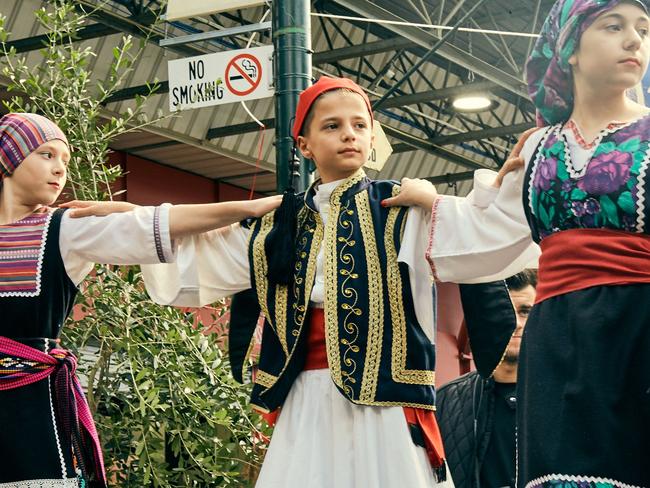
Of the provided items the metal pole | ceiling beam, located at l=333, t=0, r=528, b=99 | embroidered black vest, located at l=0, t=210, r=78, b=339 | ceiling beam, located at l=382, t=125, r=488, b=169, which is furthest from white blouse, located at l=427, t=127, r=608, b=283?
ceiling beam, located at l=382, t=125, r=488, b=169

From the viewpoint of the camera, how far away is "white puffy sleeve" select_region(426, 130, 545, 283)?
118 inches

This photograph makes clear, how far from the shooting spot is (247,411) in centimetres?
499

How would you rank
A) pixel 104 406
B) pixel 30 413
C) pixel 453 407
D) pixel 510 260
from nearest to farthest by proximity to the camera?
pixel 510 260 → pixel 30 413 → pixel 453 407 → pixel 104 406

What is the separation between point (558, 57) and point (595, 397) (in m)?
0.83

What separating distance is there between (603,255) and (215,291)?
1.34m

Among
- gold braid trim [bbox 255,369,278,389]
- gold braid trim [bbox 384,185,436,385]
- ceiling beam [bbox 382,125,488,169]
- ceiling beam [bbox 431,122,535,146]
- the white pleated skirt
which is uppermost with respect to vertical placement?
ceiling beam [bbox 431,122,535,146]

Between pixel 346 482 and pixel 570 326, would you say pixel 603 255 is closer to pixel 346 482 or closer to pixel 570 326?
pixel 570 326

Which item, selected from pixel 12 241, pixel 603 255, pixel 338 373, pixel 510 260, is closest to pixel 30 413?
pixel 12 241

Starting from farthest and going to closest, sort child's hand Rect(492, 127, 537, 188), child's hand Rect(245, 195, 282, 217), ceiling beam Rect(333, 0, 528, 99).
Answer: ceiling beam Rect(333, 0, 528, 99)
child's hand Rect(245, 195, 282, 217)
child's hand Rect(492, 127, 537, 188)

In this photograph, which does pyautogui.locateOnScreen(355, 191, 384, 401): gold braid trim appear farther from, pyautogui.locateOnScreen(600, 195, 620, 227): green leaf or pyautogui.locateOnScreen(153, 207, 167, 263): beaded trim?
pyautogui.locateOnScreen(600, 195, 620, 227): green leaf

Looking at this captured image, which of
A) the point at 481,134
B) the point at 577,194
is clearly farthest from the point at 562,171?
the point at 481,134

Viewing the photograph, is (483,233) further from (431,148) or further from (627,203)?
(431,148)

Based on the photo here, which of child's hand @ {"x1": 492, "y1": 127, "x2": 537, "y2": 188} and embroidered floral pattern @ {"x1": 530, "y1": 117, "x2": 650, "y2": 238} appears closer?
embroidered floral pattern @ {"x1": 530, "y1": 117, "x2": 650, "y2": 238}

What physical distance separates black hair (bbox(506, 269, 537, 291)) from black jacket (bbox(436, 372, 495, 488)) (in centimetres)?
36
